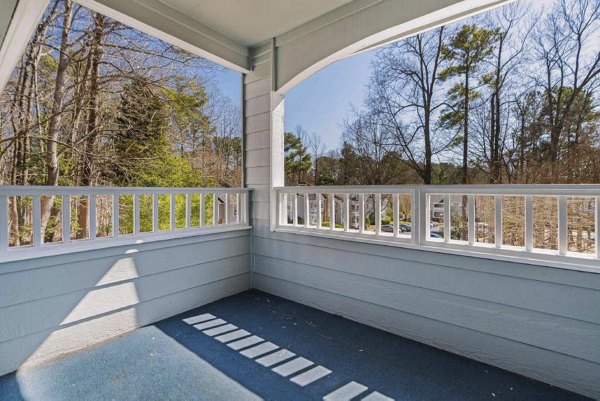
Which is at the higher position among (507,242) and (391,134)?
(391,134)

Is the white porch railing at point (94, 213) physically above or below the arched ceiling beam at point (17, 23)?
below

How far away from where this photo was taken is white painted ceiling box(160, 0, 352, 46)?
2570mm

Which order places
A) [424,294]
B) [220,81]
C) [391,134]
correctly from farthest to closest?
[220,81]
[391,134]
[424,294]

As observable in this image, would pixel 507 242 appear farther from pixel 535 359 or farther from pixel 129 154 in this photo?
pixel 129 154

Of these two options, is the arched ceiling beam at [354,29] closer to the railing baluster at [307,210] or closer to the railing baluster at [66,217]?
the railing baluster at [307,210]

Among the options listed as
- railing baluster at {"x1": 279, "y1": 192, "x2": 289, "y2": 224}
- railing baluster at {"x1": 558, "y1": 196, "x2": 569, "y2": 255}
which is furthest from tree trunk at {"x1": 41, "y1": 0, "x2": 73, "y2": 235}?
railing baluster at {"x1": 558, "y1": 196, "x2": 569, "y2": 255}

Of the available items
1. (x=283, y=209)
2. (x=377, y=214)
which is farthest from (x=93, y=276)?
(x=377, y=214)

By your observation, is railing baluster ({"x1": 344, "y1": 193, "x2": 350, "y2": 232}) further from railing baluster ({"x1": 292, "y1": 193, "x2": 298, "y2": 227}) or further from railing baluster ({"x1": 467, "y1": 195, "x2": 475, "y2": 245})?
railing baluster ({"x1": 467, "y1": 195, "x2": 475, "y2": 245})

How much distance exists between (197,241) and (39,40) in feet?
8.59

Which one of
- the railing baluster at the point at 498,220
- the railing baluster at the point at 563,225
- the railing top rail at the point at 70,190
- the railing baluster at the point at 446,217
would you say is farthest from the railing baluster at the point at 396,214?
the railing top rail at the point at 70,190

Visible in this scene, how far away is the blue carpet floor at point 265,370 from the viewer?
5.75 feet

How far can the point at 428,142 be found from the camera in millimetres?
2799

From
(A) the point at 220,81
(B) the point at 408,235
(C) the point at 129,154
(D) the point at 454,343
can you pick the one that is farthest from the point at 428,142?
(C) the point at 129,154

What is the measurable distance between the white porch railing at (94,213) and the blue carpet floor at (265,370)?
837 millimetres
